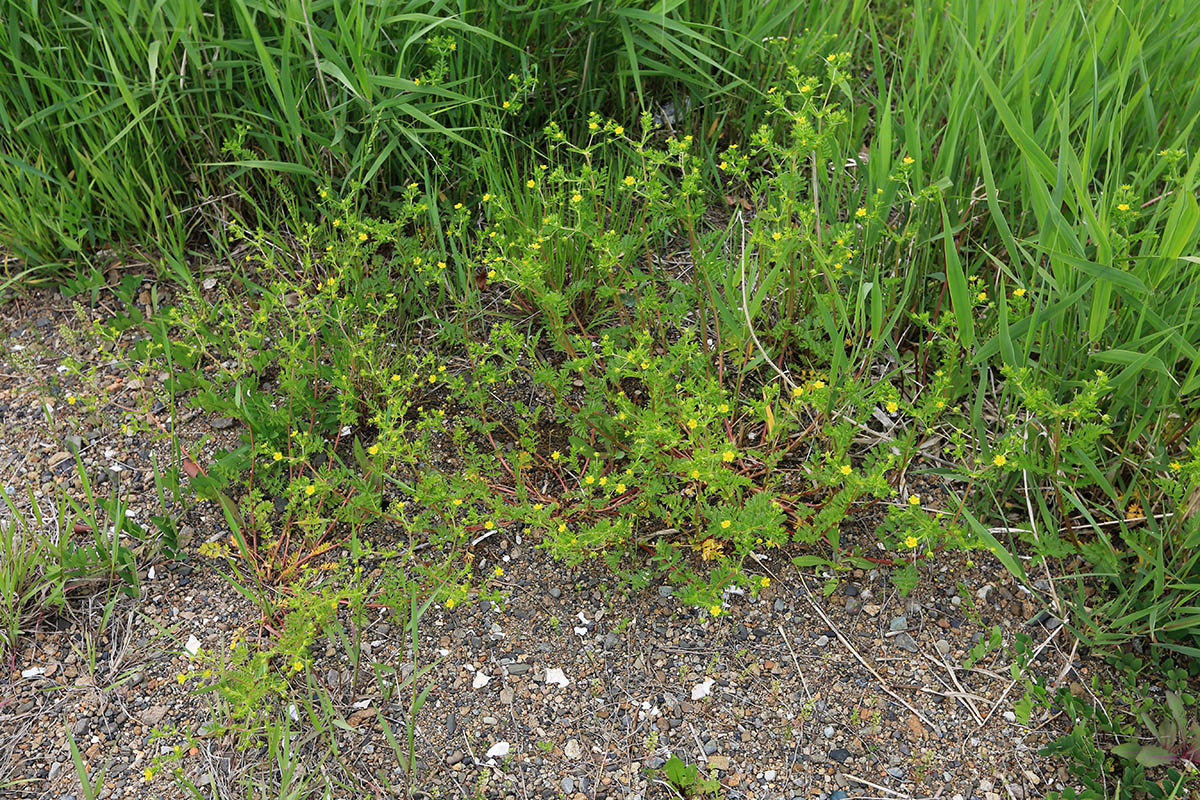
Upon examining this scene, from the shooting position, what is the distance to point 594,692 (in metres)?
1.96

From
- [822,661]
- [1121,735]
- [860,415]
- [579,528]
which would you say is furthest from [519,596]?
[1121,735]

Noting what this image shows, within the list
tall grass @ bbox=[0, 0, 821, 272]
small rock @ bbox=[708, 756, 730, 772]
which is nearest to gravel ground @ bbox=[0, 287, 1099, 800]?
small rock @ bbox=[708, 756, 730, 772]

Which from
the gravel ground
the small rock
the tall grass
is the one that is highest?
the tall grass

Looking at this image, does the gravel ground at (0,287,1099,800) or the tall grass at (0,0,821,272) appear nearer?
the gravel ground at (0,287,1099,800)

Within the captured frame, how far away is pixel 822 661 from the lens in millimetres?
1979

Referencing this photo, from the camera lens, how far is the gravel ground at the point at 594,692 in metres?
1.84

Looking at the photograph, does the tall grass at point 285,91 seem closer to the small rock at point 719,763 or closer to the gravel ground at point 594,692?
the gravel ground at point 594,692

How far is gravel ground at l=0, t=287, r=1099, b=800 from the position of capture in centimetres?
184

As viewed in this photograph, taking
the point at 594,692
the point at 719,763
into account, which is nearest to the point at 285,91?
the point at 594,692

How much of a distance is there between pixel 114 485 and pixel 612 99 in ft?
5.83

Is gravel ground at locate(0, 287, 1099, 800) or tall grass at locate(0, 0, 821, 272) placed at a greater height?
tall grass at locate(0, 0, 821, 272)

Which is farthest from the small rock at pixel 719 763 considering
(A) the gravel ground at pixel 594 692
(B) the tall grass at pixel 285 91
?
(B) the tall grass at pixel 285 91

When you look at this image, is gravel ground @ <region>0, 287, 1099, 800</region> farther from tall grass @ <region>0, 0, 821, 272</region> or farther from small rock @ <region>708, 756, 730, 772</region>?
tall grass @ <region>0, 0, 821, 272</region>

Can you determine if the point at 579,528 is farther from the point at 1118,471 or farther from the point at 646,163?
the point at 1118,471
